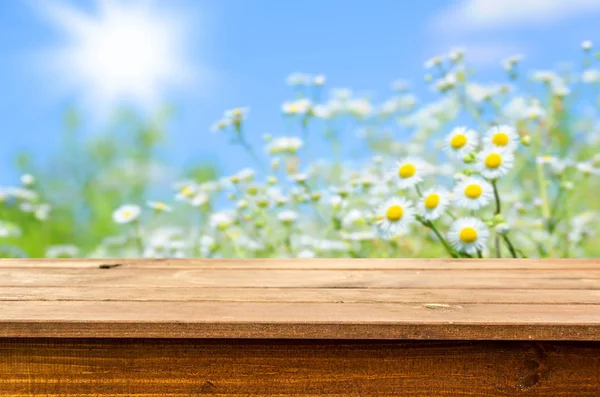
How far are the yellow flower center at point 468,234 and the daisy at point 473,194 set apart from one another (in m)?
0.06

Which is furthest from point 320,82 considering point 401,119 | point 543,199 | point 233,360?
point 233,360

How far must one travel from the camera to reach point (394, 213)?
1.76 meters

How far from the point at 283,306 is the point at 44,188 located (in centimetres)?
265

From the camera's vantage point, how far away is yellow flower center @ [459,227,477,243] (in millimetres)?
1753

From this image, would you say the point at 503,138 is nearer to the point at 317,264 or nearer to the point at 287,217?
the point at 317,264

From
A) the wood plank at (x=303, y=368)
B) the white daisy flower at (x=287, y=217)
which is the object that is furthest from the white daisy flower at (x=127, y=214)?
the wood plank at (x=303, y=368)

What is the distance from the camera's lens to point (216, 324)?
100 cm

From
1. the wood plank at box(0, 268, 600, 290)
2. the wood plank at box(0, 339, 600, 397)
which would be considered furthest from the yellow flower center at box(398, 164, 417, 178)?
the wood plank at box(0, 339, 600, 397)

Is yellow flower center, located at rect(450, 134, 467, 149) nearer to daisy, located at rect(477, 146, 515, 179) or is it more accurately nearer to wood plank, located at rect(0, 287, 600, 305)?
daisy, located at rect(477, 146, 515, 179)

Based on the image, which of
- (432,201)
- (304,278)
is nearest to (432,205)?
(432,201)

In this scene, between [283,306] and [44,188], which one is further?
[44,188]

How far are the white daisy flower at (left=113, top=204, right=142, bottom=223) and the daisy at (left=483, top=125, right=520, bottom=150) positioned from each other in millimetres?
1116

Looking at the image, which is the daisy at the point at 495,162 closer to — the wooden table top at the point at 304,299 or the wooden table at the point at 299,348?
the wooden table top at the point at 304,299

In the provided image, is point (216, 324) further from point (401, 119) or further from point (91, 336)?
point (401, 119)
